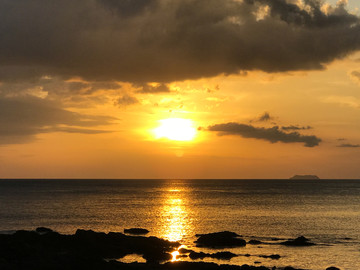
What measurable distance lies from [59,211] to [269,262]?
81.4 metres

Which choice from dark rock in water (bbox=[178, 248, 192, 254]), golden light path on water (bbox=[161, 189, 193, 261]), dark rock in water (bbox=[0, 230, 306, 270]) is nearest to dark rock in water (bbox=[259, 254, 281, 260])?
dark rock in water (bbox=[0, 230, 306, 270])

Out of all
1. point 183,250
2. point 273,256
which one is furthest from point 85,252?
point 273,256

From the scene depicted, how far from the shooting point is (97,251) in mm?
60406

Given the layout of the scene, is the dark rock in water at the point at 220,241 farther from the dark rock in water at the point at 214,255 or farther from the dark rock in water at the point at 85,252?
the dark rock in water at the point at 214,255

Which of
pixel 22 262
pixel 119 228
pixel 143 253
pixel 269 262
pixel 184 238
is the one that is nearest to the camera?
pixel 22 262

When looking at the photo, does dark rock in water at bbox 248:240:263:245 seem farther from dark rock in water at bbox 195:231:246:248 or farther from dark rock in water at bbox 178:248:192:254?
dark rock in water at bbox 178:248:192:254

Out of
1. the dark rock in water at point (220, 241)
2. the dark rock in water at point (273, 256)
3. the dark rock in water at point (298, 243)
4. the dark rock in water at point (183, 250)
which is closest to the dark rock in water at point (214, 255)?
the dark rock in water at point (183, 250)

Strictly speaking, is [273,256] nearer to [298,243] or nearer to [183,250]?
[298,243]

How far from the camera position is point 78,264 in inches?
1933

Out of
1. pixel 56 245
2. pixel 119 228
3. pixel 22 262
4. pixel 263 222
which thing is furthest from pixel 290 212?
pixel 22 262

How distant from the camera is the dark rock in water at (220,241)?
70.3 m

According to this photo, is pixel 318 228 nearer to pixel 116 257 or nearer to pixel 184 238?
pixel 184 238

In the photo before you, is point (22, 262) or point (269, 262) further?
point (269, 262)

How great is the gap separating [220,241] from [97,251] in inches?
791
